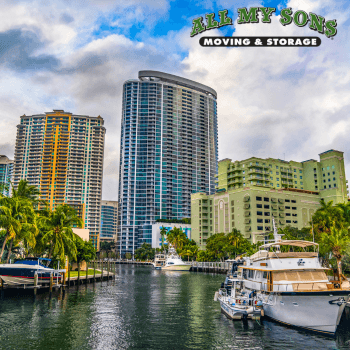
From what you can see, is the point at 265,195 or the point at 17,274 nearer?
the point at 17,274

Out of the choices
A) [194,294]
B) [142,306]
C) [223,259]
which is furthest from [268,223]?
[142,306]

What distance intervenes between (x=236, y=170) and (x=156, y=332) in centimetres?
14577

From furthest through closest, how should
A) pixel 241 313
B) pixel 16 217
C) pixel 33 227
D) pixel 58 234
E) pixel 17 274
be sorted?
pixel 58 234
pixel 33 227
pixel 16 217
pixel 17 274
pixel 241 313

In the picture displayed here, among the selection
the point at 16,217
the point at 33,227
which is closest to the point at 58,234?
the point at 33,227

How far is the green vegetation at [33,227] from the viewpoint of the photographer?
49.1m

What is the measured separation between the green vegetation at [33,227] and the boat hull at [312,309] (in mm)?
36943

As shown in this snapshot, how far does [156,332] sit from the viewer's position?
95.7ft

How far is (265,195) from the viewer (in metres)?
143

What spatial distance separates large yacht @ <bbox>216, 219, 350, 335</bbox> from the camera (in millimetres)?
26734

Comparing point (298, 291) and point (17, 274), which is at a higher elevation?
point (298, 291)

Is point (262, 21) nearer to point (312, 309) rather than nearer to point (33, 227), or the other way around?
point (312, 309)

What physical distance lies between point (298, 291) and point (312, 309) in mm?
1673

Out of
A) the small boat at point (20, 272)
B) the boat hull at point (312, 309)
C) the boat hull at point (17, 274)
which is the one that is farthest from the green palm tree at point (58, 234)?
the boat hull at point (312, 309)

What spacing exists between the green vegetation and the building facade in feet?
303
